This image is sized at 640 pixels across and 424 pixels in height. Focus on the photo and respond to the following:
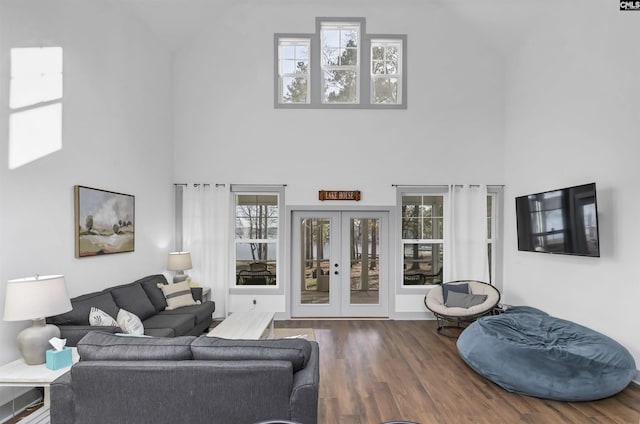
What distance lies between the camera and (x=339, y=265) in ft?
21.3

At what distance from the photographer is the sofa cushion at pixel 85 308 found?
3.40 m

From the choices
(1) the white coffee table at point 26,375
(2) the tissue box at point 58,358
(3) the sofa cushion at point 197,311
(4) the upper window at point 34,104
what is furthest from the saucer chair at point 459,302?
(4) the upper window at point 34,104

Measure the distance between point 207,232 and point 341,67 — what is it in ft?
12.3

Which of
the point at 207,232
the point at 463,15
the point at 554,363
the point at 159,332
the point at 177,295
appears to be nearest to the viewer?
the point at 554,363

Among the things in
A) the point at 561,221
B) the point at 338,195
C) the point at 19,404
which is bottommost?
the point at 19,404

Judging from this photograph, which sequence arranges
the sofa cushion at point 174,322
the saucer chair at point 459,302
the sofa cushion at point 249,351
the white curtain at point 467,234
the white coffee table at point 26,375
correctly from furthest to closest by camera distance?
the white curtain at point 467,234, the saucer chair at point 459,302, the sofa cushion at point 174,322, the white coffee table at point 26,375, the sofa cushion at point 249,351

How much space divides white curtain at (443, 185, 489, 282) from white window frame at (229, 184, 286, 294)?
2869 millimetres

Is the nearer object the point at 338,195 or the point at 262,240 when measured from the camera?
the point at 338,195

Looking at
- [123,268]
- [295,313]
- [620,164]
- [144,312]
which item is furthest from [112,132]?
[620,164]

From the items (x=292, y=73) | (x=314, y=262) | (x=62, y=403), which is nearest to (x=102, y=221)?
(x=62, y=403)

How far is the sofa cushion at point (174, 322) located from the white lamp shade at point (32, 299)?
1.39 m

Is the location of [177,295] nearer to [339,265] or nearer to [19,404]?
[19,404]

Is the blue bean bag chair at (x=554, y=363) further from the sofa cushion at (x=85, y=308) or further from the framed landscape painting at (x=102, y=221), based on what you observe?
the framed landscape painting at (x=102, y=221)

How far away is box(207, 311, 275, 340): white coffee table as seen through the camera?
4035mm
